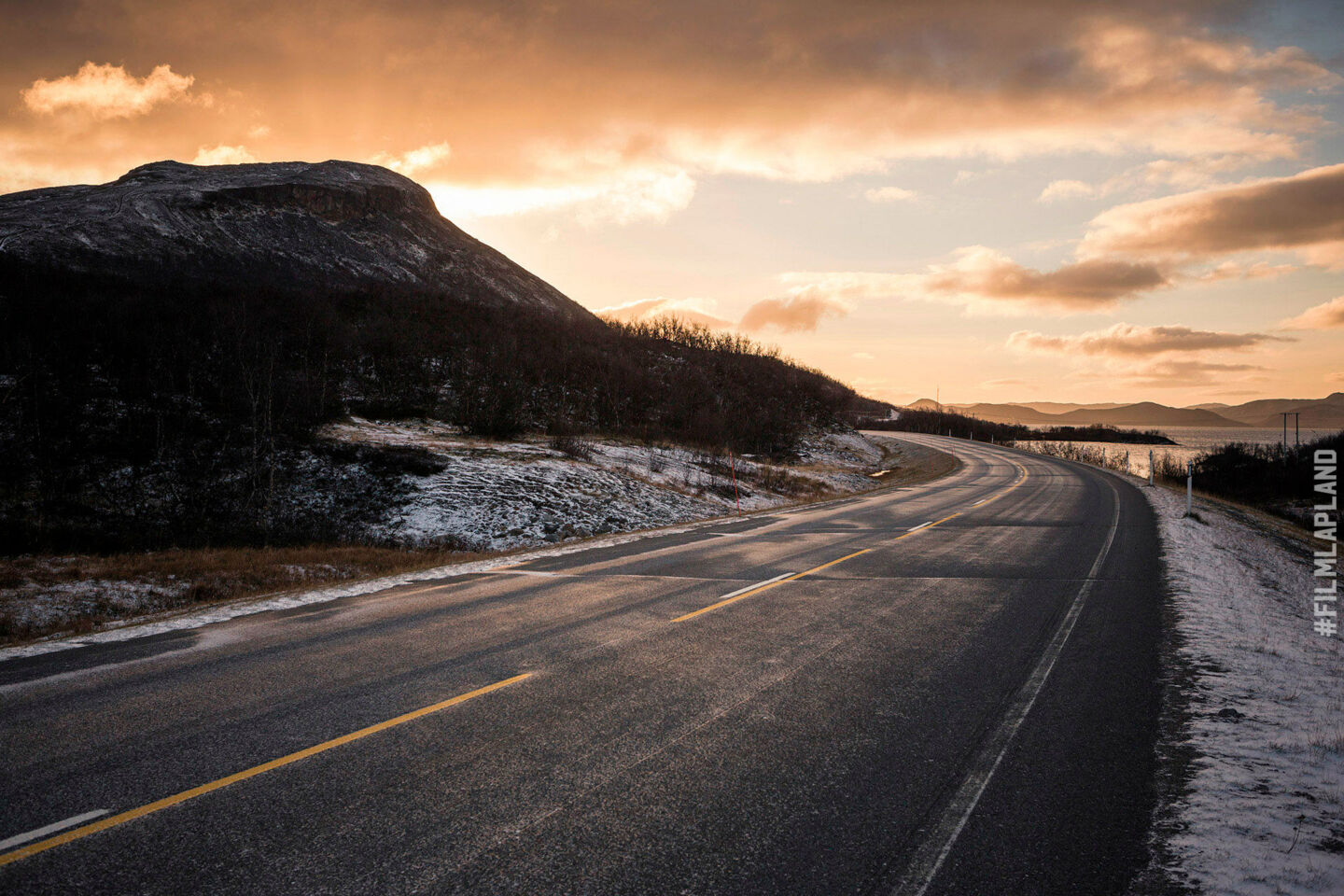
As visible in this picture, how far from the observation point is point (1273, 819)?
3.78m

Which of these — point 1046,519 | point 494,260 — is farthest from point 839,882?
point 494,260

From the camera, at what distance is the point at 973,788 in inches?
163

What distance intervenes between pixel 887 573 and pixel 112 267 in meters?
56.0

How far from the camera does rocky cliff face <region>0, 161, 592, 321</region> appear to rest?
50.3 m

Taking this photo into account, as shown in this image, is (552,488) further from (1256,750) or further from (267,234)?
(267,234)

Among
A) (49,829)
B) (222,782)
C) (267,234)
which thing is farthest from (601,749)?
(267,234)

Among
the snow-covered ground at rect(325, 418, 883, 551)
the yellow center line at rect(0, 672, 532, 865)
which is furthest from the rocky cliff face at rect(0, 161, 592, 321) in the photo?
the yellow center line at rect(0, 672, 532, 865)

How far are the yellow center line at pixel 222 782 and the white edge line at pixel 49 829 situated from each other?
0.07m

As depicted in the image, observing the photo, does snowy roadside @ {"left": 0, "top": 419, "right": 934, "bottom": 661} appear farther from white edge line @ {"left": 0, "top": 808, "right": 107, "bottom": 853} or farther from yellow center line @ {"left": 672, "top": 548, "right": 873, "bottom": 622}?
yellow center line @ {"left": 672, "top": 548, "right": 873, "bottom": 622}

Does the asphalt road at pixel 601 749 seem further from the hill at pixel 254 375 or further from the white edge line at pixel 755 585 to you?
the hill at pixel 254 375

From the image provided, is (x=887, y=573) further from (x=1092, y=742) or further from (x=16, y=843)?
(x=16, y=843)

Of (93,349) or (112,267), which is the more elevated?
(112,267)

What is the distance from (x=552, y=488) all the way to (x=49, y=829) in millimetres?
17959

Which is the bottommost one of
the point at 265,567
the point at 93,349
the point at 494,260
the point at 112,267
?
the point at 265,567
